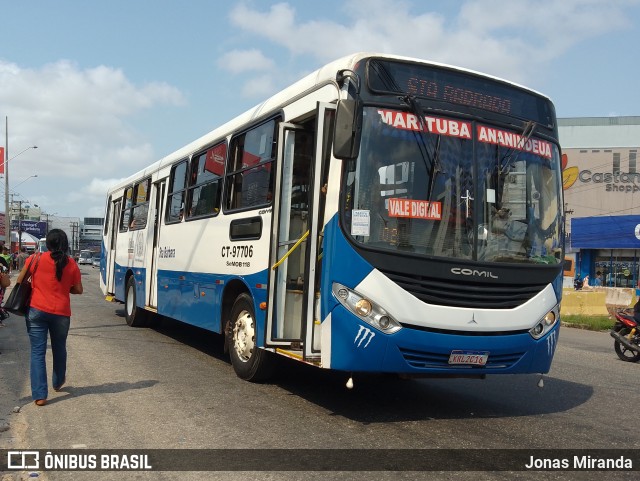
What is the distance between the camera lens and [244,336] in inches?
312

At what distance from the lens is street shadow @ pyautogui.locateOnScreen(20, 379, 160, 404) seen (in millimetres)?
7156

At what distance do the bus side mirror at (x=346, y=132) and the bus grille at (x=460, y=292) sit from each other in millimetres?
1069

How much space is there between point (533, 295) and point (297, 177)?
8.68 ft

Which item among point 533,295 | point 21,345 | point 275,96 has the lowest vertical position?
point 21,345

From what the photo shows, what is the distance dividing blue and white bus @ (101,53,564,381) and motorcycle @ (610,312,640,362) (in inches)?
235

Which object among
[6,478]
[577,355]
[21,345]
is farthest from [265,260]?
[577,355]

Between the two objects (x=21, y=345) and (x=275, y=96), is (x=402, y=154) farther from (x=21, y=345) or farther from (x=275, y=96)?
(x=21, y=345)

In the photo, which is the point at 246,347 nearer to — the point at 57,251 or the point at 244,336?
the point at 244,336

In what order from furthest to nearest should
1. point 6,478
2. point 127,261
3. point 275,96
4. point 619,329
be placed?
point 127,261 < point 619,329 < point 275,96 < point 6,478

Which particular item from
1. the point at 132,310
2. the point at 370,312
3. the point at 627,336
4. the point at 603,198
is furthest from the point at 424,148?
the point at 603,198

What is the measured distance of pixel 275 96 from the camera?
793cm

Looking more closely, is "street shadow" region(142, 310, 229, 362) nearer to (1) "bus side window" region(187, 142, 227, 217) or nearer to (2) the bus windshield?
(1) "bus side window" region(187, 142, 227, 217)

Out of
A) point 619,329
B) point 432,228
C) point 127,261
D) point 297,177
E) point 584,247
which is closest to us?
point 432,228

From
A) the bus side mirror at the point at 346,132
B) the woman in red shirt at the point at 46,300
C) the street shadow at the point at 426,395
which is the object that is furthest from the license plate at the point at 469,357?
the woman in red shirt at the point at 46,300
